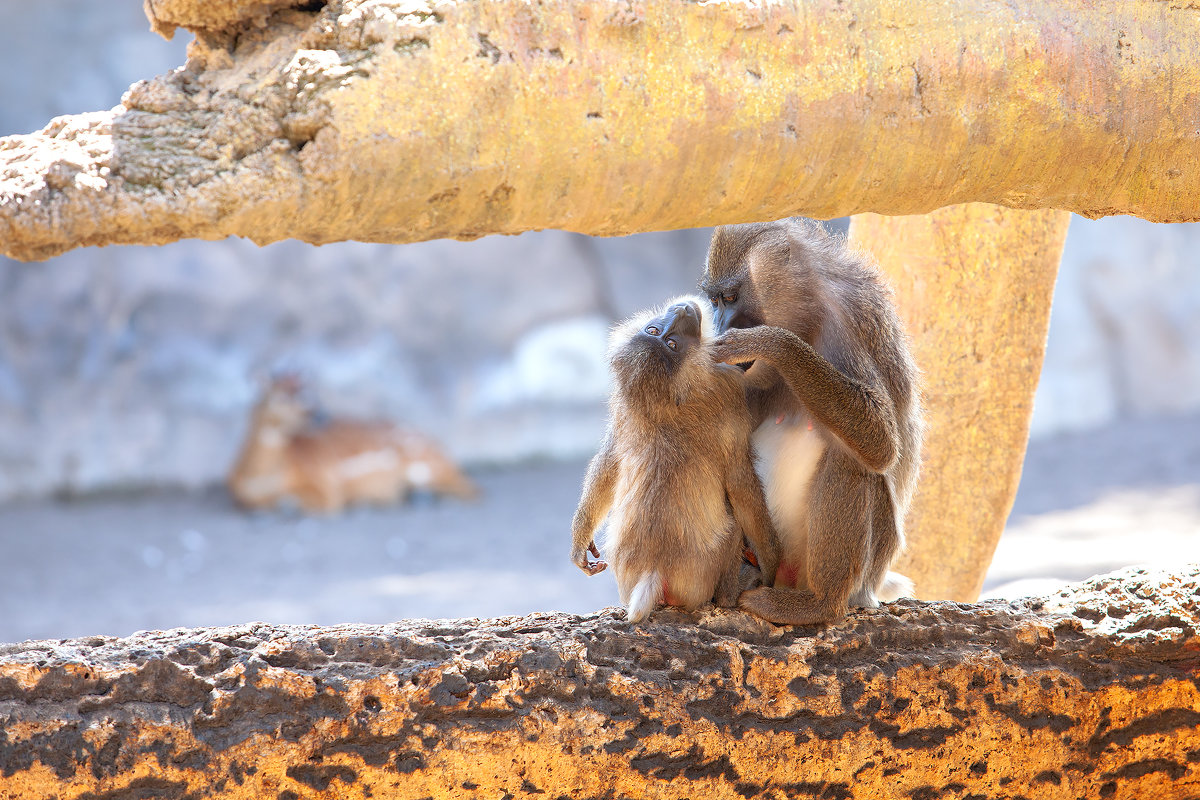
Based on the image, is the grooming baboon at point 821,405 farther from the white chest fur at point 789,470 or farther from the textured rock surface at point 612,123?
the textured rock surface at point 612,123

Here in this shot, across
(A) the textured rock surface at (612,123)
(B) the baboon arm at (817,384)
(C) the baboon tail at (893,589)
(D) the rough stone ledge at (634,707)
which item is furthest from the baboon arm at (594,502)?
(A) the textured rock surface at (612,123)

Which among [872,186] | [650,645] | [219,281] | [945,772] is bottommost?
[945,772]

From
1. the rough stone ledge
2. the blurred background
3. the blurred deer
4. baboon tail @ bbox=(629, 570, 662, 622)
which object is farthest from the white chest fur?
the blurred deer

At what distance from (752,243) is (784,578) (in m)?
0.93

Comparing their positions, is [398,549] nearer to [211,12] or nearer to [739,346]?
[739,346]

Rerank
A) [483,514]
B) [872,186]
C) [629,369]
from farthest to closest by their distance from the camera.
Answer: [483,514] < [629,369] < [872,186]

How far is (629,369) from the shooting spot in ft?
9.21

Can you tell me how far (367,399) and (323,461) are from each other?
129 centimetres

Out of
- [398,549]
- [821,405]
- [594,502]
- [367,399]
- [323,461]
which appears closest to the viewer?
[821,405]

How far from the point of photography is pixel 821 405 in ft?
8.65

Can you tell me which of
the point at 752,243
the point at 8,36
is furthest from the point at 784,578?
the point at 8,36

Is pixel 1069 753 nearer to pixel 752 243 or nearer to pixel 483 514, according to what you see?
pixel 752 243

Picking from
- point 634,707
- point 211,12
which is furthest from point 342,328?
point 211,12

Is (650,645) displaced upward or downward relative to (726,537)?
downward
